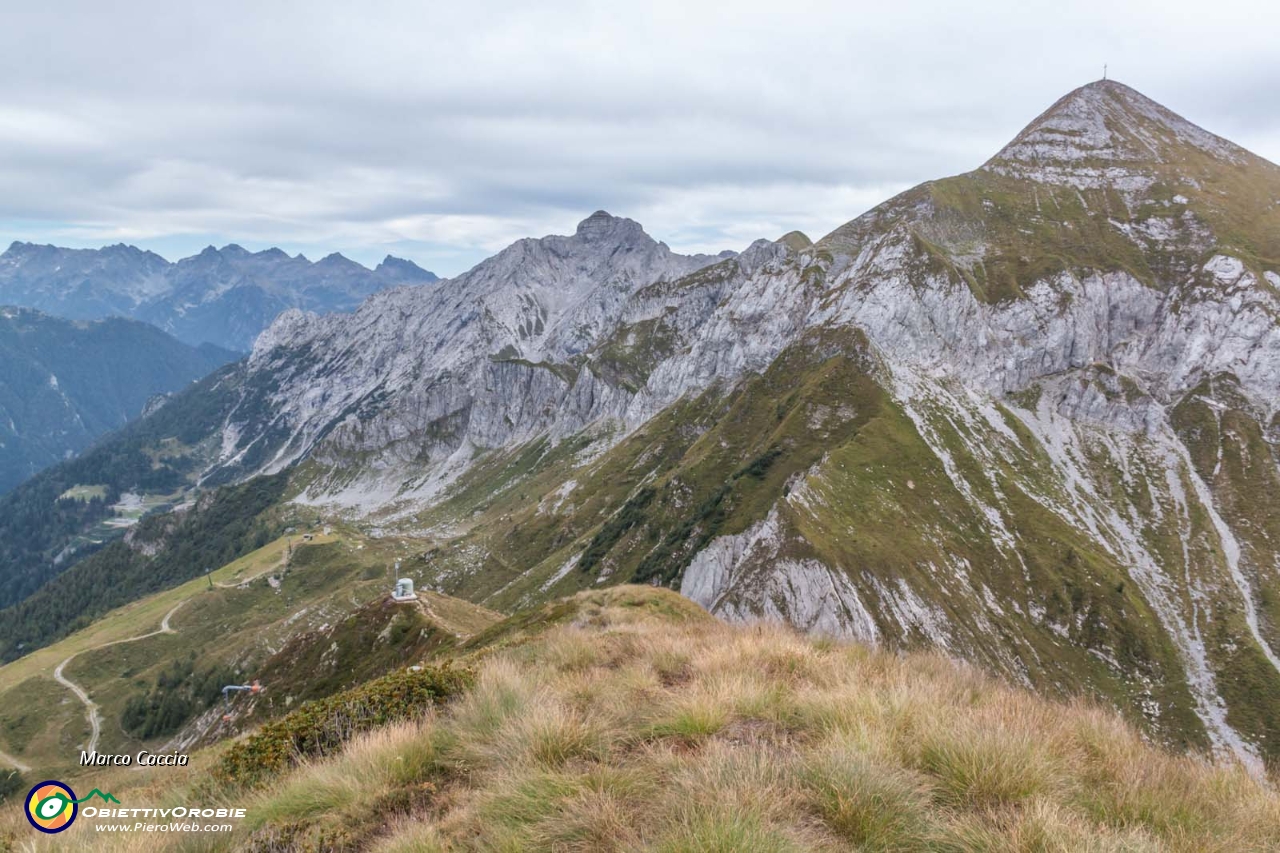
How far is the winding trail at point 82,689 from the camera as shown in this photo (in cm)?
10936

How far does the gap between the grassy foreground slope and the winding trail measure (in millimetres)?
118525

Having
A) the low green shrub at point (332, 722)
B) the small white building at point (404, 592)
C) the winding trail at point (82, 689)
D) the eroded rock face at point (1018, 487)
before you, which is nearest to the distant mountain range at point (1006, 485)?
the eroded rock face at point (1018, 487)

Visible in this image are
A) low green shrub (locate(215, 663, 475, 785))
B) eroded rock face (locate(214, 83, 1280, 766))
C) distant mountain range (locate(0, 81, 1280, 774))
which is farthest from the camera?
distant mountain range (locate(0, 81, 1280, 774))

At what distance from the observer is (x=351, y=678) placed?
4731 cm

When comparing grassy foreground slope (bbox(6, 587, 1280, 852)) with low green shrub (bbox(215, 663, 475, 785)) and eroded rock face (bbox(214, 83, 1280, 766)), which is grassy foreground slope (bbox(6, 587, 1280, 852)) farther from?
eroded rock face (bbox(214, 83, 1280, 766))

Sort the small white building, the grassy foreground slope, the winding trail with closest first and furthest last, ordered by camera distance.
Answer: the grassy foreground slope, the small white building, the winding trail

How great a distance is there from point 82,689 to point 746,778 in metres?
169

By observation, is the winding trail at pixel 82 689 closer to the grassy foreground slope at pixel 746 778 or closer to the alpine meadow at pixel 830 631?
the alpine meadow at pixel 830 631

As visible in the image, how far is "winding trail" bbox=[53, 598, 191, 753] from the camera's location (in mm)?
109356

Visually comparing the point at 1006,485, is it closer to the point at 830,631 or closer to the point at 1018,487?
the point at 1018,487

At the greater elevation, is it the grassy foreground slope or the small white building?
the grassy foreground slope

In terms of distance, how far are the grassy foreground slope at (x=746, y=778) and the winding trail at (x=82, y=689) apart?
119m

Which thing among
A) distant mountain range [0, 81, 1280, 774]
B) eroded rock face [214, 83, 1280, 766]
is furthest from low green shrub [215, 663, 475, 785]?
distant mountain range [0, 81, 1280, 774]

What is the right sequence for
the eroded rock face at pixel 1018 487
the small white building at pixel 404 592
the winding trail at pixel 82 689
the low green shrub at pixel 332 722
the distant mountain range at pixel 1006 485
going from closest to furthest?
the low green shrub at pixel 332 722 < the small white building at pixel 404 592 < the eroded rock face at pixel 1018 487 < the distant mountain range at pixel 1006 485 < the winding trail at pixel 82 689
